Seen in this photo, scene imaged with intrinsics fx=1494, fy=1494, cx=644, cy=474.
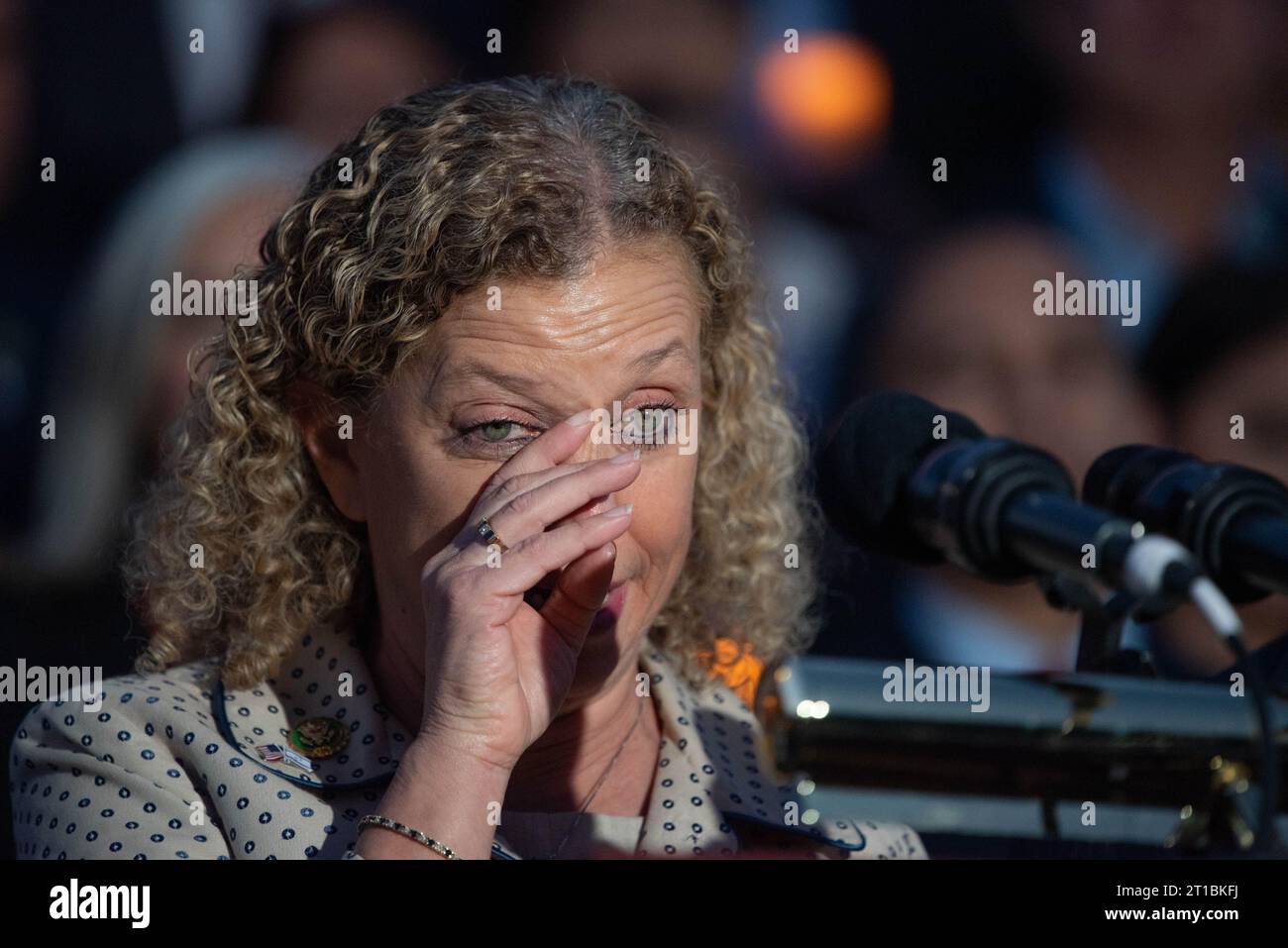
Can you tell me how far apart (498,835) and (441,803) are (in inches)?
16.9

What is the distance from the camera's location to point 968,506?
1675mm

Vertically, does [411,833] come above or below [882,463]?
below

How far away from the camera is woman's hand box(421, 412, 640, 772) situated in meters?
1.98

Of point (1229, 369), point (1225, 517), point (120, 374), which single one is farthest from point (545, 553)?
point (1229, 369)

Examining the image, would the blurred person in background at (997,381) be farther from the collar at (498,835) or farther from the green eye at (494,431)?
the green eye at (494,431)

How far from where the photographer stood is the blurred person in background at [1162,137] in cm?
451

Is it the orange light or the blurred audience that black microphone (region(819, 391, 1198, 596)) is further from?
the orange light

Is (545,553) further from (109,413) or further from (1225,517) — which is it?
(109,413)

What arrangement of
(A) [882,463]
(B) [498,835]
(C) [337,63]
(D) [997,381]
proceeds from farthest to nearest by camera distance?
(C) [337,63] → (D) [997,381] → (B) [498,835] → (A) [882,463]

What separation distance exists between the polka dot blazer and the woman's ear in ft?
0.77

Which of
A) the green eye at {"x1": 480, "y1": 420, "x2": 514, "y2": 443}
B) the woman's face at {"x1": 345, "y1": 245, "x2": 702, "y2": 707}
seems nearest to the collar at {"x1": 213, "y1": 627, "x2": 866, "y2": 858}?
the woman's face at {"x1": 345, "y1": 245, "x2": 702, "y2": 707}

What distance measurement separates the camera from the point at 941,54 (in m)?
4.62

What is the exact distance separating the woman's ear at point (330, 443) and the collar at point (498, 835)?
228 mm
